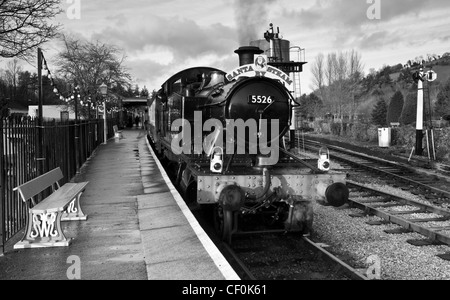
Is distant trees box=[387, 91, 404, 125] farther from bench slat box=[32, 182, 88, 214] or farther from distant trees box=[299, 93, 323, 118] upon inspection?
bench slat box=[32, 182, 88, 214]

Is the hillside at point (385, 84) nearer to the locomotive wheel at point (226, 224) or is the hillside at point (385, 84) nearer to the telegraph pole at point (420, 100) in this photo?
the telegraph pole at point (420, 100)

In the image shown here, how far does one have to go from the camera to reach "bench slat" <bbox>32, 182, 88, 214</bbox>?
5.60 metres

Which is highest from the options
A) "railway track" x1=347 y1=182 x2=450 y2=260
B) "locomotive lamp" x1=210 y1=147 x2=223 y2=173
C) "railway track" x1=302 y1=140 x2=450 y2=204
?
"locomotive lamp" x1=210 y1=147 x2=223 y2=173

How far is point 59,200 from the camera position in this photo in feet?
20.2

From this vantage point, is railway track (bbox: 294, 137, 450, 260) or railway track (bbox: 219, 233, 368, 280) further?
railway track (bbox: 294, 137, 450, 260)

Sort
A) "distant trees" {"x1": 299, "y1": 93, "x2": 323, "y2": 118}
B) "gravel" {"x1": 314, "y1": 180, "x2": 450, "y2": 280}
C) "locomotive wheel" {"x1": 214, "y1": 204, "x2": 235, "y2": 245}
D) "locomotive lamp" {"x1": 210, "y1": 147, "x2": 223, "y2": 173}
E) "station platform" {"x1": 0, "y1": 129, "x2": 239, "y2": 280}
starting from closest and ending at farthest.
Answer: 1. "station platform" {"x1": 0, "y1": 129, "x2": 239, "y2": 280}
2. "gravel" {"x1": 314, "y1": 180, "x2": 450, "y2": 280}
3. "locomotive lamp" {"x1": 210, "y1": 147, "x2": 223, "y2": 173}
4. "locomotive wheel" {"x1": 214, "y1": 204, "x2": 235, "y2": 245}
5. "distant trees" {"x1": 299, "y1": 93, "x2": 323, "y2": 118}

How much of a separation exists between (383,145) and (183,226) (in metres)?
17.1

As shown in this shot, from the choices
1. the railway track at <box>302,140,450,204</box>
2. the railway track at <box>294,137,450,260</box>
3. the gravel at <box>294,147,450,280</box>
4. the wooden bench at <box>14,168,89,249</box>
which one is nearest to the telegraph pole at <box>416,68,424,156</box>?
the railway track at <box>302,140,450,204</box>

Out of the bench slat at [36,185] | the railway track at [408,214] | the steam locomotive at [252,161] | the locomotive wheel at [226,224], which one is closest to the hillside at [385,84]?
the railway track at [408,214]

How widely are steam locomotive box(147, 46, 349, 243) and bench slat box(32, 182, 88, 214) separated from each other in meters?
1.87

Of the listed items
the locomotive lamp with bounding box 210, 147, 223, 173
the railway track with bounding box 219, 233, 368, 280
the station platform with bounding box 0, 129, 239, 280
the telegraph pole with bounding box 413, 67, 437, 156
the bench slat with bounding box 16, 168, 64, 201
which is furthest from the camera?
the telegraph pole with bounding box 413, 67, 437, 156

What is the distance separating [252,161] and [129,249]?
261 cm

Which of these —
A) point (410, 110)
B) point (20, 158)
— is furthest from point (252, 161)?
point (410, 110)
